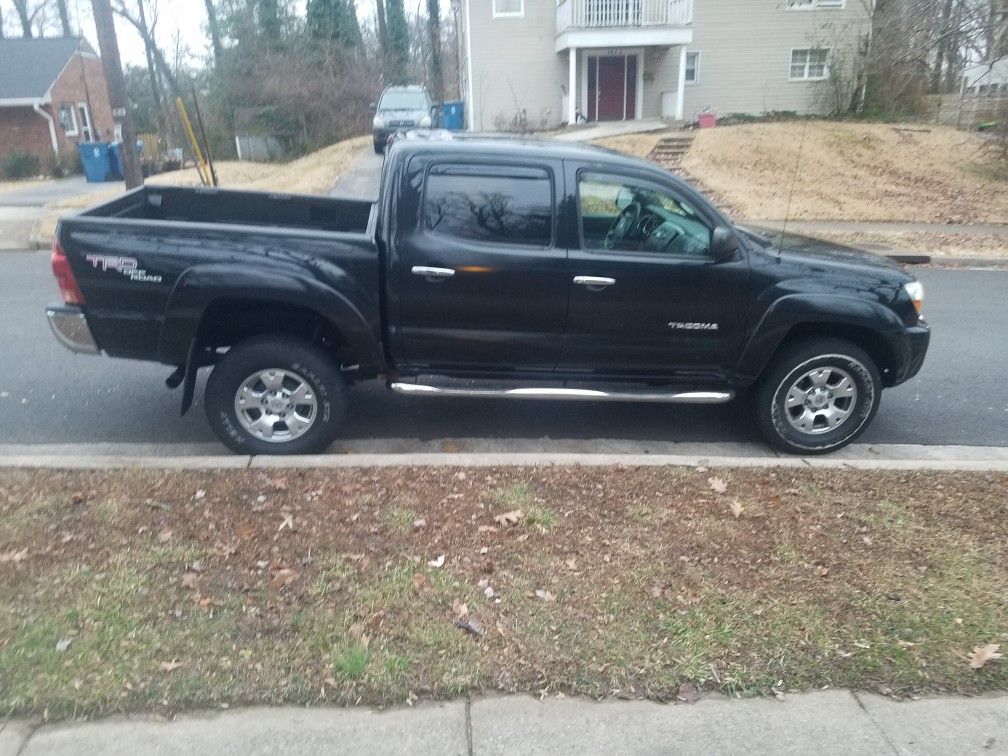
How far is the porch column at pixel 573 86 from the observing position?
91.9ft

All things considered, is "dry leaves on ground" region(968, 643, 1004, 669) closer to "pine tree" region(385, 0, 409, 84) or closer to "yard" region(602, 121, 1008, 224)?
"yard" region(602, 121, 1008, 224)

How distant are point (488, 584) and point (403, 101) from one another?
82.6 feet

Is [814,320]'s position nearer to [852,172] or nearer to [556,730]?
[556,730]

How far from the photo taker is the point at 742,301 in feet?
17.2

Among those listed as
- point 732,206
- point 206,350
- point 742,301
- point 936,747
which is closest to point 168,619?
point 206,350

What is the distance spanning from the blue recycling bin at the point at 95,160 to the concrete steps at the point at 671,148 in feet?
61.8

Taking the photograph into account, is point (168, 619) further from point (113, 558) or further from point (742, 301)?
point (742, 301)

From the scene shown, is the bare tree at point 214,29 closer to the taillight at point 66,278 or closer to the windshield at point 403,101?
the windshield at point 403,101

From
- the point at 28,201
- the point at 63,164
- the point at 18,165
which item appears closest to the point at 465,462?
the point at 28,201

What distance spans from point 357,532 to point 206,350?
6.20 ft

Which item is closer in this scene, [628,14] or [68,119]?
[628,14]

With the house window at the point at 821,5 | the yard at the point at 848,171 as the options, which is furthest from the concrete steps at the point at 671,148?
the house window at the point at 821,5

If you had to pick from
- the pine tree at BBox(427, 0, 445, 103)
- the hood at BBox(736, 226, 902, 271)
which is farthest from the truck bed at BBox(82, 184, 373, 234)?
the pine tree at BBox(427, 0, 445, 103)

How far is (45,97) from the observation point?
121ft
